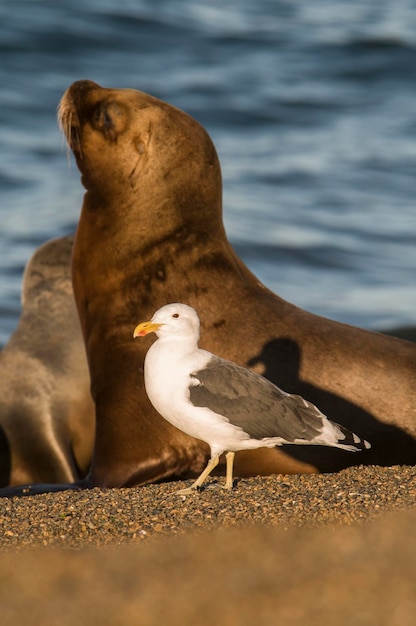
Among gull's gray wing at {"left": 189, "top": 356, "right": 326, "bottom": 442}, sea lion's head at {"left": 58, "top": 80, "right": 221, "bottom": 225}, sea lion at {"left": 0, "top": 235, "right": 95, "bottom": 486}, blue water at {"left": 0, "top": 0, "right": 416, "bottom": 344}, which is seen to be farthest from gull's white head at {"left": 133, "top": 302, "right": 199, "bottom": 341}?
blue water at {"left": 0, "top": 0, "right": 416, "bottom": 344}

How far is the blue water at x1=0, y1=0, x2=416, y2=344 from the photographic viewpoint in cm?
1182

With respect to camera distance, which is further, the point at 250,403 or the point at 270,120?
the point at 270,120

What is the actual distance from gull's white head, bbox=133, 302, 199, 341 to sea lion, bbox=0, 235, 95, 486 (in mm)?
2457

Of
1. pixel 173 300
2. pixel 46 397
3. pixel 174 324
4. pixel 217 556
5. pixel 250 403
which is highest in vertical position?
pixel 174 324

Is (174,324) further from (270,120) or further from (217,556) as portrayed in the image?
(270,120)

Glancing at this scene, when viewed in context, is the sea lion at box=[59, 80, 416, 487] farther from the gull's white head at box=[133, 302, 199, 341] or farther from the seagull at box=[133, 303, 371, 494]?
the gull's white head at box=[133, 302, 199, 341]

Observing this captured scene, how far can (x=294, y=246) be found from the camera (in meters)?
12.3

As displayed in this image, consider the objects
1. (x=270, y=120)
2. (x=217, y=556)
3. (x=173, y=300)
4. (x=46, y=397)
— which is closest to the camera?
(x=217, y=556)

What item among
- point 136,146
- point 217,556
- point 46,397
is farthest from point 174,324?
point 46,397

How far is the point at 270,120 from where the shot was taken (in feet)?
55.4

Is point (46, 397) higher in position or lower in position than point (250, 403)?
lower

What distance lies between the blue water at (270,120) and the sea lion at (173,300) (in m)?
4.17

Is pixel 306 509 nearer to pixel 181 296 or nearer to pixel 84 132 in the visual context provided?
pixel 181 296

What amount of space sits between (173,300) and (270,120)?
1121cm
